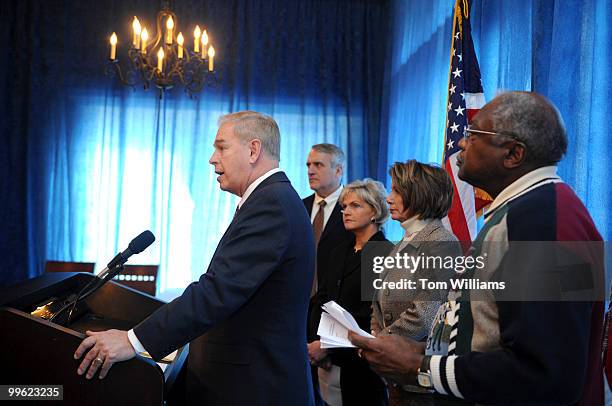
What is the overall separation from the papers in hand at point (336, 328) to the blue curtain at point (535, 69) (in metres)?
1.06

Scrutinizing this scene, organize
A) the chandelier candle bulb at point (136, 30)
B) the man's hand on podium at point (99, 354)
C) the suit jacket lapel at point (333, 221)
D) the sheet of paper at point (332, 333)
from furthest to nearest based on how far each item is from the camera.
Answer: the chandelier candle bulb at point (136, 30) < the suit jacket lapel at point (333, 221) < the sheet of paper at point (332, 333) < the man's hand on podium at point (99, 354)

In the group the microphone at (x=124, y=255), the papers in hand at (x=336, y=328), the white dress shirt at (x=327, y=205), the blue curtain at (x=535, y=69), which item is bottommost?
the papers in hand at (x=336, y=328)

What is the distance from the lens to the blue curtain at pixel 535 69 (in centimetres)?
215

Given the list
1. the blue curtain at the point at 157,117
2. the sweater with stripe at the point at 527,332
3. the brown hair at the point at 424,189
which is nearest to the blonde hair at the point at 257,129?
the brown hair at the point at 424,189

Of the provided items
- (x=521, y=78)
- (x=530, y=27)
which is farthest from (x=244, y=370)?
(x=530, y=27)

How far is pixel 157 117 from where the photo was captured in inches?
221

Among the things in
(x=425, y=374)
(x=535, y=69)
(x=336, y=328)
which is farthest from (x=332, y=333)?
(x=535, y=69)

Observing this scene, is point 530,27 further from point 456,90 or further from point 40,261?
point 40,261

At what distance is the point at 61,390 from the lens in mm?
1368

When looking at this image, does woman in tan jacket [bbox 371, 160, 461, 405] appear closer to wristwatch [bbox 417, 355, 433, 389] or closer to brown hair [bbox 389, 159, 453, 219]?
brown hair [bbox 389, 159, 453, 219]

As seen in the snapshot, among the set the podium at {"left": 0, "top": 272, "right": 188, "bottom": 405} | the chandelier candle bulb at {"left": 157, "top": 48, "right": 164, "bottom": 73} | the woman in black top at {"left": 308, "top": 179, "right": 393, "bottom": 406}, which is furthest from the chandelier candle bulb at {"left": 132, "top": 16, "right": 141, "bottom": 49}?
the podium at {"left": 0, "top": 272, "right": 188, "bottom": 405}

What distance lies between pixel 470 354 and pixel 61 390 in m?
0.89

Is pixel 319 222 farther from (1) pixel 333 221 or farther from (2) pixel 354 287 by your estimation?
(2) pixel 354 287

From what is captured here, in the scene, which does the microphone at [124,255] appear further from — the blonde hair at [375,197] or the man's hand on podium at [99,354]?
the blonde hair at [375,197]
